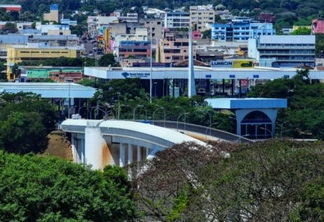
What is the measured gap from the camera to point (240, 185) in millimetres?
20859

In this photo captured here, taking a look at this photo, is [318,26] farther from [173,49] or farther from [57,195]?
[57,195]

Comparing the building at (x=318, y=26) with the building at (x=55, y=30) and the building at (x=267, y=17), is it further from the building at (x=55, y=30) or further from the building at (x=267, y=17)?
the building at (x=55, y=30)

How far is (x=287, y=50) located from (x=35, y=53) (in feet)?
52.0

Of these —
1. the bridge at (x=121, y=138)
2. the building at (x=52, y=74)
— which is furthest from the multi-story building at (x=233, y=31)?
the bridge at (x=121, y=138)

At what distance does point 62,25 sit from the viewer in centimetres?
9994

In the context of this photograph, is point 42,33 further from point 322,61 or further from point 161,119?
point 161,119

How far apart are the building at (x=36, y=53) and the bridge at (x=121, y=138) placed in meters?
37.4

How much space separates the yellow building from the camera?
261 ft

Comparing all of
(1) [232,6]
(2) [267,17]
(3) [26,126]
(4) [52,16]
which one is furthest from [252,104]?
(1) [232,6]

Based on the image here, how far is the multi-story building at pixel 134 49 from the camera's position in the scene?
79625mm

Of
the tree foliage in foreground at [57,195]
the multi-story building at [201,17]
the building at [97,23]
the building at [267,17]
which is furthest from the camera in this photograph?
the building at [267,17]

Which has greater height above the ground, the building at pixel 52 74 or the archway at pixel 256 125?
the building at pixel 52 74

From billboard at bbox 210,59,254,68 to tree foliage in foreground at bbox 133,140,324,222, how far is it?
4352 centimetres

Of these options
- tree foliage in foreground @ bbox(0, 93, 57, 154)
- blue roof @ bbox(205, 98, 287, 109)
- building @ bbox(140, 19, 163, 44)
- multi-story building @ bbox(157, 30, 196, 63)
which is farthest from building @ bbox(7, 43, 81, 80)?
blue roof @ bbox(205, 98, 287, 109)
